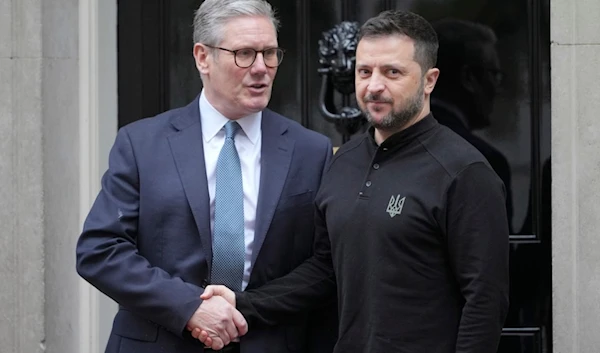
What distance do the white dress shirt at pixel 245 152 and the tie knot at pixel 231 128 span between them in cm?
1

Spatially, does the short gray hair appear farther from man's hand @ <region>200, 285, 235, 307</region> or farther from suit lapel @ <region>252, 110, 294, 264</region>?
man's hand @ <region>200, 285, 235, 307</region>

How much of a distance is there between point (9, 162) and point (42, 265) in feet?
1.46

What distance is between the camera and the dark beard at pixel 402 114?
3.06 meters

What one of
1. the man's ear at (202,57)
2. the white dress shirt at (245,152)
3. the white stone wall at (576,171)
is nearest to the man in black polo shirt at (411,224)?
the white dress shirt at (245,152)

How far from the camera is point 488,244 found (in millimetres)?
2883

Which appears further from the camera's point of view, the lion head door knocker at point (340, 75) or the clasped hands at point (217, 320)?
the lion head door knocker at point (340, 75)

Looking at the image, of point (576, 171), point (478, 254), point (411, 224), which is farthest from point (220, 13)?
point (576, 171)

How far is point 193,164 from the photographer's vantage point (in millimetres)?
3367

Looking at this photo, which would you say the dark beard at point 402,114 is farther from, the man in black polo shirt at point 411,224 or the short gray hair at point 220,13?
the short gray hair at point 220,13

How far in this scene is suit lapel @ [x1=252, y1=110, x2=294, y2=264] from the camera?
3322 mm

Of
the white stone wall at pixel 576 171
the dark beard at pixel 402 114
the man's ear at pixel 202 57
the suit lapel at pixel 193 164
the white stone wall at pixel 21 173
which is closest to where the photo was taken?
the dark beard at pixel 402 114

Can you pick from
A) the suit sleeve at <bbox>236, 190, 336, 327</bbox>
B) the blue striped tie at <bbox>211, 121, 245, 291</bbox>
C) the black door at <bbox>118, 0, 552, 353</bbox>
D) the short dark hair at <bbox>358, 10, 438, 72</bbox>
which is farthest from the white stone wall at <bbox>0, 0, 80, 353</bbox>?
the short dark hair at <bbox>358, 10, 438, 72</bbox>

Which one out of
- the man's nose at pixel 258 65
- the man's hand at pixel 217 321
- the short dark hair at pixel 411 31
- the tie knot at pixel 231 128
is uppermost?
the short dark hair at pixel 411 31

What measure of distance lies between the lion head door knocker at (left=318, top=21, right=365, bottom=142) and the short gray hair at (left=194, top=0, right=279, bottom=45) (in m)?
1.20
